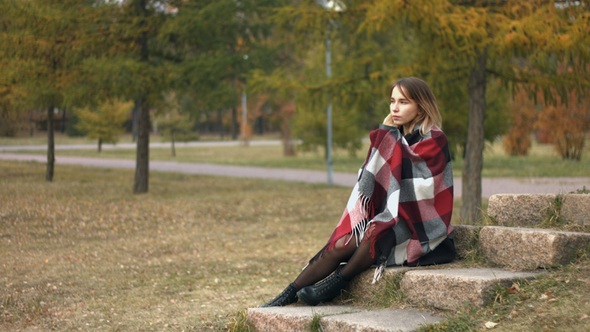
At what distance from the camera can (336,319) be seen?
15.4ft

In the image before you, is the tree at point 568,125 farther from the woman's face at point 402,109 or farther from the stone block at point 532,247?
the stone block at point 532,247

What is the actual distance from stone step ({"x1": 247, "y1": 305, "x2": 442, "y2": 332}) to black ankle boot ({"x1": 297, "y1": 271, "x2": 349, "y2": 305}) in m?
0.05

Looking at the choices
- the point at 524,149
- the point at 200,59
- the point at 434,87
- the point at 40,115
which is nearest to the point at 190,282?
the point at 434,87

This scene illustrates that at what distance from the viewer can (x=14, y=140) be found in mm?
18781

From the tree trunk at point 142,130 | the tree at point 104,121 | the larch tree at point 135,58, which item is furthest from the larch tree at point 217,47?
the tree at point 104,121

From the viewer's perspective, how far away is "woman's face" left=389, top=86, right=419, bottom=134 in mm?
5363

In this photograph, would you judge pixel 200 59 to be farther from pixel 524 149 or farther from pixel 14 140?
pixel 524 149

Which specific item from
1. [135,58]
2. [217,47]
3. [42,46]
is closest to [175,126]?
[217,47]

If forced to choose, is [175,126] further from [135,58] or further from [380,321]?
[380,321]

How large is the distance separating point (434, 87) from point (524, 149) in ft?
68.3

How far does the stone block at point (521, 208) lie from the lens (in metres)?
5.50

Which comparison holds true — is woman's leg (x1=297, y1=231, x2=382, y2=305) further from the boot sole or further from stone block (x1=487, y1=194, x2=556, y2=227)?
stone block (x1=487, y1=194, x2=556, y2=227)

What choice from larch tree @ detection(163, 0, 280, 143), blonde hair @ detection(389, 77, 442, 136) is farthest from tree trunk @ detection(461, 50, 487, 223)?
blonde hair @ detection(389, 77, 442, 136)

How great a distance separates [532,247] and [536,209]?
71 centimetres
